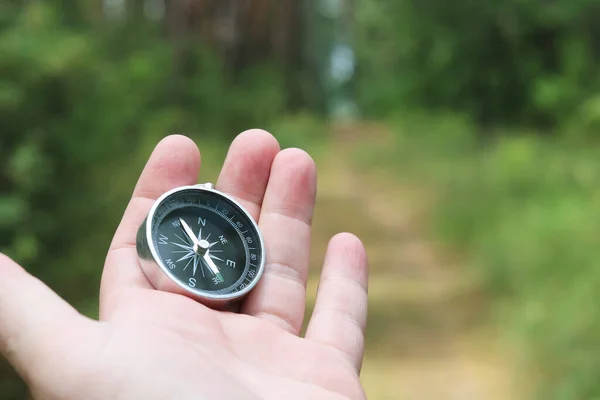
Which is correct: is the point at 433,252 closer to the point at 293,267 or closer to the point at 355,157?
the point at 355,157

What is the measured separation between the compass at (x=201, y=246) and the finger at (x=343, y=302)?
0.46ft

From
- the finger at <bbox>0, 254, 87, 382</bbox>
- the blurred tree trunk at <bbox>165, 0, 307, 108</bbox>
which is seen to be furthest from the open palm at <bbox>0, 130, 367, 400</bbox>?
the blurred tree trunk at <bbox>165, 0, 307, 108</bbox>

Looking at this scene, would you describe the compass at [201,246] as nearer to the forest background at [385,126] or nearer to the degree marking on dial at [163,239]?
the degree marking on dial at [163,239]

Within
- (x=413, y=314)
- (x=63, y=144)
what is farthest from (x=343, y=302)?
(x=413, y=314)

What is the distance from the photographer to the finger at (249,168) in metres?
1.54

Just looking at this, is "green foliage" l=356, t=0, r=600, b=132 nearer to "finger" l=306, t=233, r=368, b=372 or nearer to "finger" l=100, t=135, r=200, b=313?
"finger" l=306, t=233, r=368, b=372

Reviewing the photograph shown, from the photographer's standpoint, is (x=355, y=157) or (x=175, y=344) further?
(x=355, y=157)

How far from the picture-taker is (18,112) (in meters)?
1.97

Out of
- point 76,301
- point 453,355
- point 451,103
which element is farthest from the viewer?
point 451,103

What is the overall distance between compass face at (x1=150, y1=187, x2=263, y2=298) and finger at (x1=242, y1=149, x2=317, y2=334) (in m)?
0.05

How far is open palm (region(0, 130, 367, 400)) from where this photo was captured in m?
1.04

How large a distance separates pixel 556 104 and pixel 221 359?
10.8 feet

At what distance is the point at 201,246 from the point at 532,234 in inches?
75.9

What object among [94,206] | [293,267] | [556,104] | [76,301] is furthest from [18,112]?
[556,104]
